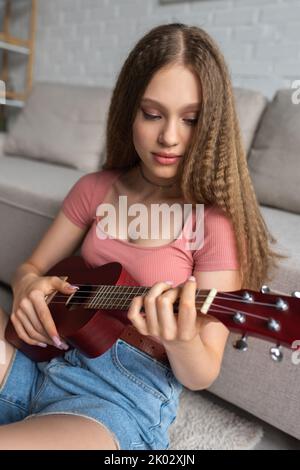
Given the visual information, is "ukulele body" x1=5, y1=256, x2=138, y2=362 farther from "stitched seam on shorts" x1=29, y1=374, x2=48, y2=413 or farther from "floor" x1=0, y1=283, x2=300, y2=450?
"floor" x1=0, y1=283, x2=300, y2=450

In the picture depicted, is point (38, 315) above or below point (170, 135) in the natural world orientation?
below

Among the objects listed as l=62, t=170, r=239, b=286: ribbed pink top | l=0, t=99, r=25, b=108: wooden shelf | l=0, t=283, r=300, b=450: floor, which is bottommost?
l=0, t=283, r=300, b=450: floor

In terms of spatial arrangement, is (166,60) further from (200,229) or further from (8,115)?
(8,115)

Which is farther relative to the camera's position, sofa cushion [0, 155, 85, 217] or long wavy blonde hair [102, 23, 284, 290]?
sofa cushion [0, 155, 85, 217]

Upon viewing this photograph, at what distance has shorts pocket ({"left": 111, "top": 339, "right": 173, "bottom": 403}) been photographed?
0.73 meters

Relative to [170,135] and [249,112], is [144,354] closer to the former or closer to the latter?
[170,135]

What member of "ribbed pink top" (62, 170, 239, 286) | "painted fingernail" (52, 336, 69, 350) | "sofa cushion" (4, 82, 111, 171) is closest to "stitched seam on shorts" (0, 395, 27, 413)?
"painted fingernail" (52, 336, 69, 350)

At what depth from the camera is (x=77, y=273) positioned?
84cm

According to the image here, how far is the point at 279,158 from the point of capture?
142 cm

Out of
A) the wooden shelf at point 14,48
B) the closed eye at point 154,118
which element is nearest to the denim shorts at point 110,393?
the closed eye at point 154,118

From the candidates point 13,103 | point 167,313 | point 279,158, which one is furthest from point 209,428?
point 13,103

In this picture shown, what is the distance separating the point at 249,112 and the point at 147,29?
3.54 feet

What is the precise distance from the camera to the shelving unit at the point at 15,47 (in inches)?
116

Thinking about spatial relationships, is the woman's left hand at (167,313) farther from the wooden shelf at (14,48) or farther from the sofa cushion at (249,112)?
the wooden shelf at (14,48)
